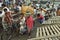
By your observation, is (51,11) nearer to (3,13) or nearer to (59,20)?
(59,20)

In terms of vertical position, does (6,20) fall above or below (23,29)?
above

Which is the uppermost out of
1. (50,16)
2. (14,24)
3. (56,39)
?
(56,39)

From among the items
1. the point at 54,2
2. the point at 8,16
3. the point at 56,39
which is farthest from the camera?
the point at 54,2

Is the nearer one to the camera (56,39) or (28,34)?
(56,39)

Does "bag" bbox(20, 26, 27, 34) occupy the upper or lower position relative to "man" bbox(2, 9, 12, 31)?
lower

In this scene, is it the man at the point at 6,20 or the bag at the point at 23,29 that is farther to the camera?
the bag at the point at 23,29

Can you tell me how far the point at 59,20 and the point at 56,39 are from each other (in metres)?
3.46

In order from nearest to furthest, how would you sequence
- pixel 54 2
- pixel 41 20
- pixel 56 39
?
pixel 56 39 < pixel 41 20 < pixel 54 2

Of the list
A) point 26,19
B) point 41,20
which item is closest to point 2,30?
point 26,19

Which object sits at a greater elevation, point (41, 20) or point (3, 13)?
point (3, 13)

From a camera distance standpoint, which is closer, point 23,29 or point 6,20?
point 6,20

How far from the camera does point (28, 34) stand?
225 inches

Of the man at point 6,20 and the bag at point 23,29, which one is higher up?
the man at point 6,20

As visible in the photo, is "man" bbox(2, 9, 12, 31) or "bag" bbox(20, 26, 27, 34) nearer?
"man" bbox(2, 9, 12, 31)
